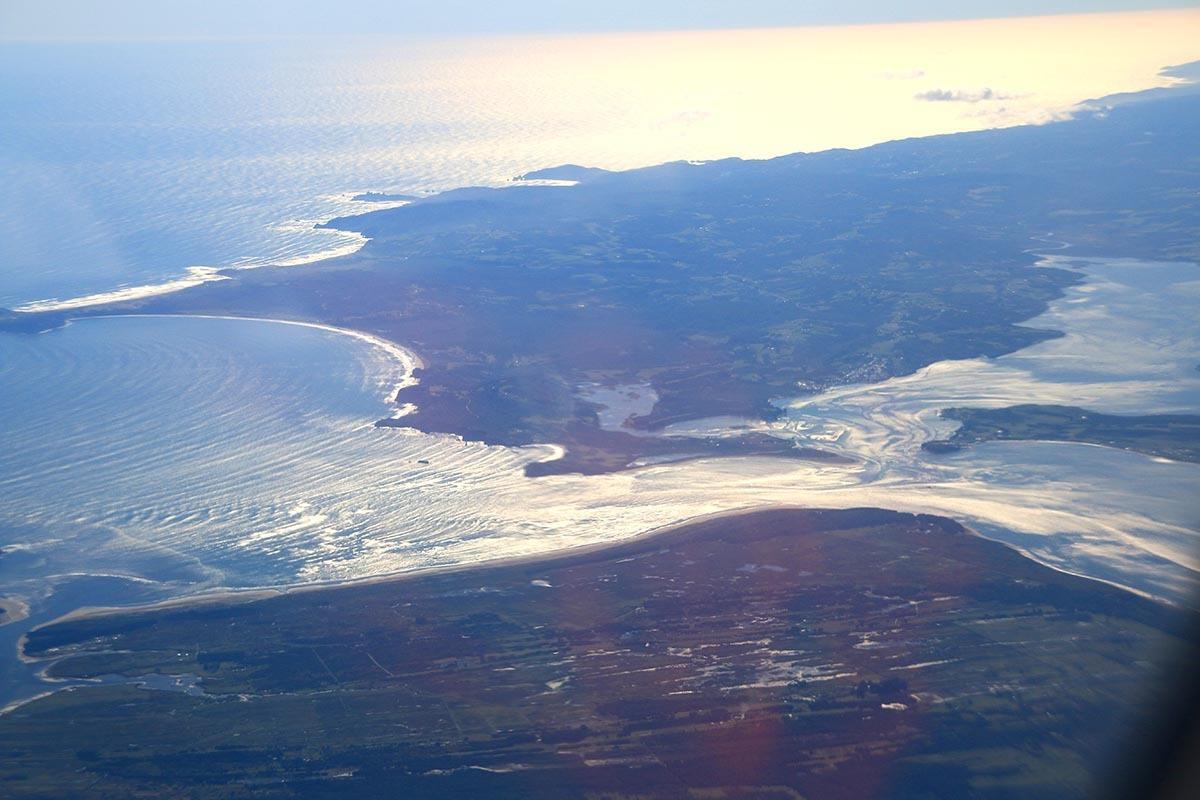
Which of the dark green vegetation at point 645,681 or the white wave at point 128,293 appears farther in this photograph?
the white wave at point 128,293

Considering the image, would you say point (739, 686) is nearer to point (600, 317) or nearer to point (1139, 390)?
point (1139, 390)

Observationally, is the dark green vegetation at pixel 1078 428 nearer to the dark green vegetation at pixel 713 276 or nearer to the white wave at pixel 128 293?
the dark green vegetation at pixel 713 276

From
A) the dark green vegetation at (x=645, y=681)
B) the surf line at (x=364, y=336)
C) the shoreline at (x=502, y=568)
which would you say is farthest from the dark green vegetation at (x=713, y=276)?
the dark green vegetation at (x=645, y=681)

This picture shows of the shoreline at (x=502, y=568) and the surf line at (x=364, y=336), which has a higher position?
the surf line at (x=364, y=336)

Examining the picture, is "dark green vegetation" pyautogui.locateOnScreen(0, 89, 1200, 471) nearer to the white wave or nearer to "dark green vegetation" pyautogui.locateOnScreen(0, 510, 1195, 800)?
the white wave

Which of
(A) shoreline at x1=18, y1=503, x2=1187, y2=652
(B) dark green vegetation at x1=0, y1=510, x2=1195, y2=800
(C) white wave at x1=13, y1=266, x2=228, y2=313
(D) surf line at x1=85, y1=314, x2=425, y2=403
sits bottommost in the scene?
Result: (B) dark green vegetation at x1=0, y1=510, x2=1195, y2=800

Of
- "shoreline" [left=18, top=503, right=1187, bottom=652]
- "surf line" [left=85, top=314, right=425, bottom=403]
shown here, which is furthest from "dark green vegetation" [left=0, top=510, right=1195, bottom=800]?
"surf line" [left=85, top=314, right=425, bottom=403]

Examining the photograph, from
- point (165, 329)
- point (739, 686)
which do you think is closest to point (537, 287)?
point (165, 329)

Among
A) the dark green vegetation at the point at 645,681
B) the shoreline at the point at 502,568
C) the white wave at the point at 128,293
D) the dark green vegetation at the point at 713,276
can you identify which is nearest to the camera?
the dark green vegetation at the point at 645,681
